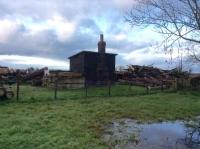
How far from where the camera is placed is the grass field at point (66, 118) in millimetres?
10891

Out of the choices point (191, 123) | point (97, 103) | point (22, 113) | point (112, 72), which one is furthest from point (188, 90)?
point (22, 113)

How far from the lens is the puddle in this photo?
37.6ft

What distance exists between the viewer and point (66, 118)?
49.6 feet

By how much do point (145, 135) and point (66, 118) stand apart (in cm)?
359

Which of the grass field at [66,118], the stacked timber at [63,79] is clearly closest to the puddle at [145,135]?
the grass field at [66,118]

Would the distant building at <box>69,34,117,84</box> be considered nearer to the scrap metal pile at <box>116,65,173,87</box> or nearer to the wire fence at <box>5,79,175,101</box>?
the wire fence at <box>5,79,175,101</box>

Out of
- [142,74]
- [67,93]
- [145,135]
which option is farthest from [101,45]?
[145,135]

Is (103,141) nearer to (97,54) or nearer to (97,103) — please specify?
(97,103)

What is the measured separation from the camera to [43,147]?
1023 cm

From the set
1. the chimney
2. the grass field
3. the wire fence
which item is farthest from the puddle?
the chimney

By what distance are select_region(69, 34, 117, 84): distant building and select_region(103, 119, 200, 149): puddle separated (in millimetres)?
21449

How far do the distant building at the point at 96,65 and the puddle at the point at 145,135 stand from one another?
2145 centimetres

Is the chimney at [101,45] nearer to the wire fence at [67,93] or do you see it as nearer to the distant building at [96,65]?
the distant building at [96,65]

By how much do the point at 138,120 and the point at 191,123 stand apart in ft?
7.29
